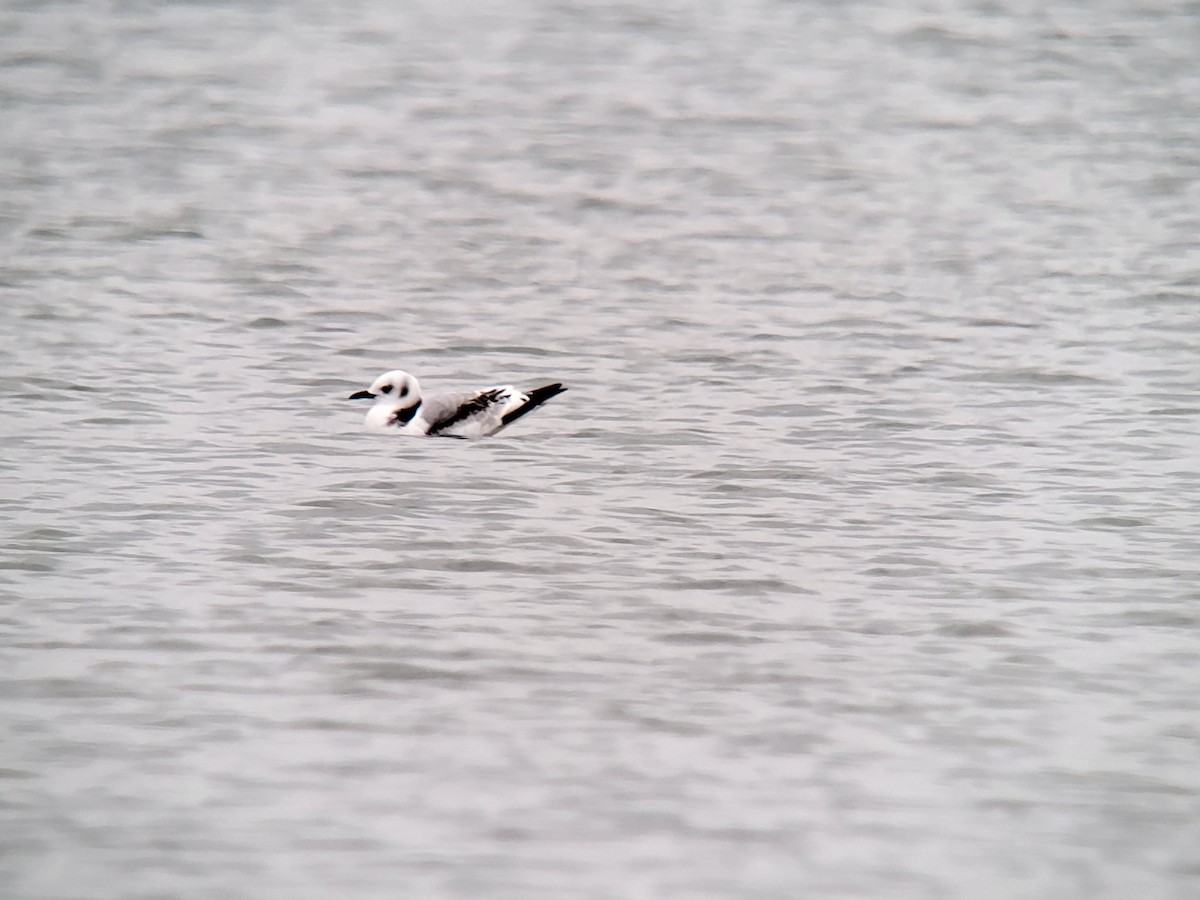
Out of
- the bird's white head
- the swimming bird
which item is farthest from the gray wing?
the bird's white head

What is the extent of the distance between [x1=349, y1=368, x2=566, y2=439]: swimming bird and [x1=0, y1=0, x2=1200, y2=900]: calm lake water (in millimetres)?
149

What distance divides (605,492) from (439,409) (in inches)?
69.9

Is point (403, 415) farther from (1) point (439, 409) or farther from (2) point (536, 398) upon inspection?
(2) point (536, 398)

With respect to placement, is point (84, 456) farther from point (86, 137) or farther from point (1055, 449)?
point (86, 137)

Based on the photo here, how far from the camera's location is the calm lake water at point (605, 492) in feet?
20.7

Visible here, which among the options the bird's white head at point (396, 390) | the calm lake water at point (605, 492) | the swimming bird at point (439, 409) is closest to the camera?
the calm lake water at point (605, 492)

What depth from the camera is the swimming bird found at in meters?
11.4

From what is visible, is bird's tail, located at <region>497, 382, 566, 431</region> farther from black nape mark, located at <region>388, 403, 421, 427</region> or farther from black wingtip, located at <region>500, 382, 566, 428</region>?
black nape mark, located at <region>388, 403, 421, 427</region>

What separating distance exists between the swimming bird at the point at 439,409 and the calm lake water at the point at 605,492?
149mm

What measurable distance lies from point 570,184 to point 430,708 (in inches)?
457

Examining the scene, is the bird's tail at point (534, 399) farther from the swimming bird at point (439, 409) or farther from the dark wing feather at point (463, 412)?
the dark wing feather at point (463, 412)

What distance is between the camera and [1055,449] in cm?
1091

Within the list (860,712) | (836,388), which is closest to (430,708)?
(860,712)

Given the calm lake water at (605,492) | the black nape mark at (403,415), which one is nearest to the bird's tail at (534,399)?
the calm lake water at (605,492)
